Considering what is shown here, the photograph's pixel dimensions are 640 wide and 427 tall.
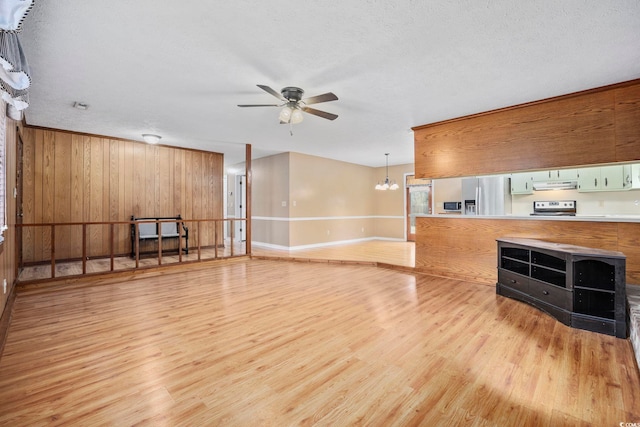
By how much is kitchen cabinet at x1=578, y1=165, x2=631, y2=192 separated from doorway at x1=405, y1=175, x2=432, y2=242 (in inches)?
144

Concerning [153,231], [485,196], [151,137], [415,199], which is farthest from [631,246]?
[153,231]

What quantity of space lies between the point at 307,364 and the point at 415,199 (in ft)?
25.7

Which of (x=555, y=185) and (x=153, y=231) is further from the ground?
(x=555, y=185)

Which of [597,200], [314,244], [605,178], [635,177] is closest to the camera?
[635,177]

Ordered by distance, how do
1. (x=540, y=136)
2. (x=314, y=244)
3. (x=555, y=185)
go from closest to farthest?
(x=540, y=136)
(x=555, y=185)
(x=314, y=244)

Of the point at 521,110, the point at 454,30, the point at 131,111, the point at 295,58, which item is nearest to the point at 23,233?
the point at 131,111

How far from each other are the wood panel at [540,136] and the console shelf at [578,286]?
1.33 metres

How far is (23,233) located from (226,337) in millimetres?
5312

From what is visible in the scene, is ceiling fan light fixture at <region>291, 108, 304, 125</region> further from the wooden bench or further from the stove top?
the stove top

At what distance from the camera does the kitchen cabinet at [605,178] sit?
495 cm

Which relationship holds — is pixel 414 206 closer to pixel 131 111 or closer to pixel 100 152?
pixel 131 111

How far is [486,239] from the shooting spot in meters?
4.39

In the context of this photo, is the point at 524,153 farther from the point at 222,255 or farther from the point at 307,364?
the point at 222,255

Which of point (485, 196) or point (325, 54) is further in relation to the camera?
point (485, 196)
